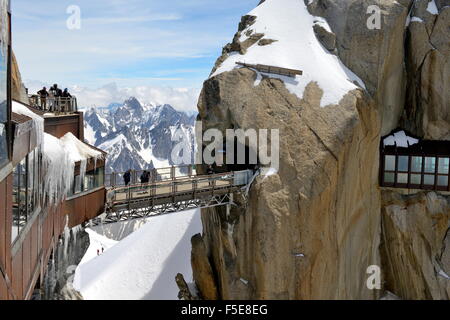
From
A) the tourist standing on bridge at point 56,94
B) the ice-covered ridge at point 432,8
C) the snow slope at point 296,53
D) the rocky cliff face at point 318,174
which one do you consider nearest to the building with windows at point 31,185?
the tourist standing on bridge at point 56,94

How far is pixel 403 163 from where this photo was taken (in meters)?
36.8

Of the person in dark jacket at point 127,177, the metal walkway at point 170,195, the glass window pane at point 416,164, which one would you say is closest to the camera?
the metal walkway at point 170,195

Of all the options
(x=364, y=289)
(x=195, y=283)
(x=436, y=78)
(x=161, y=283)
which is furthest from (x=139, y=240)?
(x=436, y=78)

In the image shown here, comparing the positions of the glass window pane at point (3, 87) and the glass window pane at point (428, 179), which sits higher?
the glass window pane at point (3, 87)

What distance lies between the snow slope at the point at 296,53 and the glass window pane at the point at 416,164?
26.1ft

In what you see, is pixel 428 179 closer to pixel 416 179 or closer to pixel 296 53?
pixel 416 179

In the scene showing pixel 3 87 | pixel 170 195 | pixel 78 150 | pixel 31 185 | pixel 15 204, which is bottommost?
pixel 170 195

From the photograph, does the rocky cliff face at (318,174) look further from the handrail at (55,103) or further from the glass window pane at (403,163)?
the handrail at (55,103)

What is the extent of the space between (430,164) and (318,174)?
12.4 meters

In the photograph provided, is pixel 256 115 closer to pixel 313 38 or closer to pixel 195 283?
pixel 313 38

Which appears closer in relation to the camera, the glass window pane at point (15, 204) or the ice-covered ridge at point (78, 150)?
the glass window pane at point (15, 204)

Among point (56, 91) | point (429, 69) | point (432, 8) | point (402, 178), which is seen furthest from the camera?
point (432, 8)

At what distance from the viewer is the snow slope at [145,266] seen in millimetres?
47000

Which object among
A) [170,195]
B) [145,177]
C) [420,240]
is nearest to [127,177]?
[145,177]
